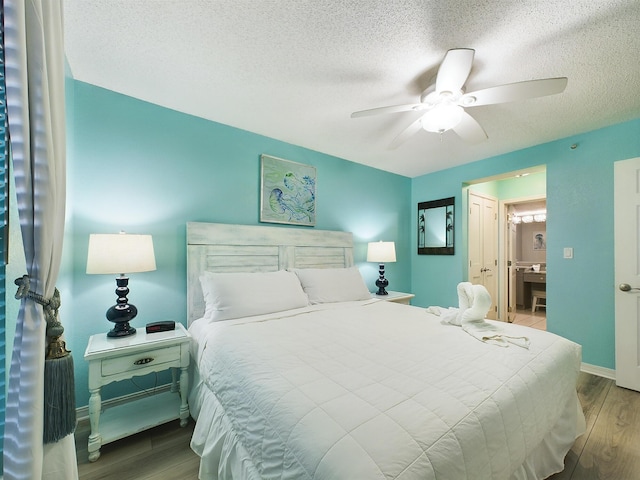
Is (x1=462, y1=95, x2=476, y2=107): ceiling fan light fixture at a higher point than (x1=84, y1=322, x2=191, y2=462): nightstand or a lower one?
higher

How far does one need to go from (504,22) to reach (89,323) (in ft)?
10.5

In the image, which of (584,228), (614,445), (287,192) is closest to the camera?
(614,445)

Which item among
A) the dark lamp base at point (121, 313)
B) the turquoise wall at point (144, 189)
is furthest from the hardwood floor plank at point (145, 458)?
the dark lamp base at point (121, 313)

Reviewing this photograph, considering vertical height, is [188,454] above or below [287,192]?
below

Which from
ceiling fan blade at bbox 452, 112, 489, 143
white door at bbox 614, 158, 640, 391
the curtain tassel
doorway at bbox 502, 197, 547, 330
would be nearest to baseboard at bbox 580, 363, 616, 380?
white door at bbox 614, 158, 640, 391

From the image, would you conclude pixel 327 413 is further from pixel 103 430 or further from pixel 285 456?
pixel 103 430

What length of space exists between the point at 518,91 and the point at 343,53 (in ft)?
3.36

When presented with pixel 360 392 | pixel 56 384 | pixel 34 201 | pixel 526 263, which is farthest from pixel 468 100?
pixel 526 263

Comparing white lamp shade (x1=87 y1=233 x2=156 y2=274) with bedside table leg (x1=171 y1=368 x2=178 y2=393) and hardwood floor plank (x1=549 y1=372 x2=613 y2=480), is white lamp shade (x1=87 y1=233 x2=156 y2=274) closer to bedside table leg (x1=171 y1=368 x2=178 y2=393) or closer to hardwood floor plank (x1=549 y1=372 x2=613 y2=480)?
bedside table leg (x1=171 y1=368 x2=178 y2=393)

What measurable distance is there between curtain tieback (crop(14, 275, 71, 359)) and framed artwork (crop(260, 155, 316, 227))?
1.99 m

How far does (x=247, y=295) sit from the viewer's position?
2.13 m

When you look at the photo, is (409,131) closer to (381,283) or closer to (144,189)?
(381,283)

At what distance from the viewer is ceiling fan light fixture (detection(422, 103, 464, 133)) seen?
1768mm

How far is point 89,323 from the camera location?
1.98m
